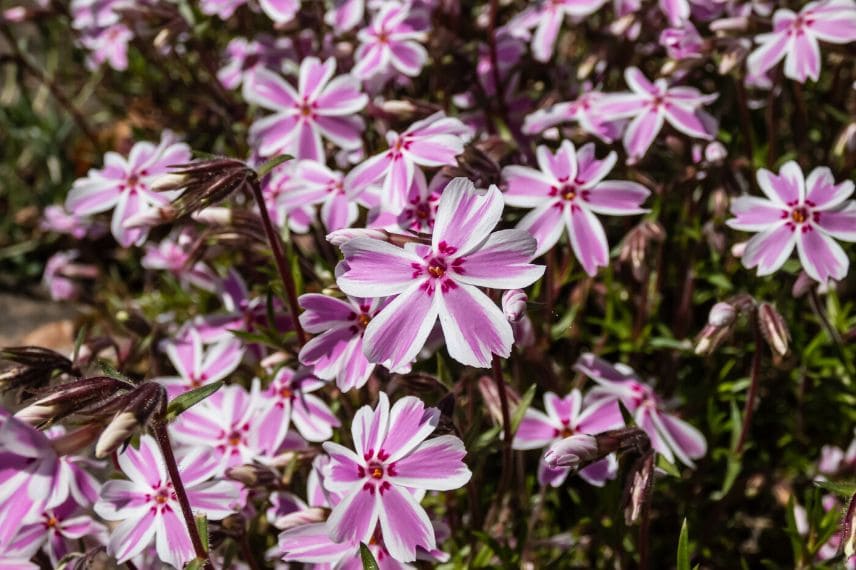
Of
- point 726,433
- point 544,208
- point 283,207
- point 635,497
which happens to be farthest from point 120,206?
point 726,433

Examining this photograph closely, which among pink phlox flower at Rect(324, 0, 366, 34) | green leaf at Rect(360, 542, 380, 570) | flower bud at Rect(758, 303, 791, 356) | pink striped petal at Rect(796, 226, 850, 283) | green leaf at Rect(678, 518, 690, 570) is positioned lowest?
green leaf at Rect(678, 518, 690, 570)

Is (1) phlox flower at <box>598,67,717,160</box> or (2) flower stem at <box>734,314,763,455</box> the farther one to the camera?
(1) phlox flower at <box>598,67,717,160</box>

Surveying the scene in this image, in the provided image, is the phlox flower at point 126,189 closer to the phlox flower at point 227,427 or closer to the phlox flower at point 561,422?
the phlox flower at point 227,427

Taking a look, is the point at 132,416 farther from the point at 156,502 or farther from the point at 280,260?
the point at 280,260

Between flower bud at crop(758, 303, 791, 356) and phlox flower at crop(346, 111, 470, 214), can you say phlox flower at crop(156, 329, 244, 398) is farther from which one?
flower bud at crop(758, 303, 791, 356)

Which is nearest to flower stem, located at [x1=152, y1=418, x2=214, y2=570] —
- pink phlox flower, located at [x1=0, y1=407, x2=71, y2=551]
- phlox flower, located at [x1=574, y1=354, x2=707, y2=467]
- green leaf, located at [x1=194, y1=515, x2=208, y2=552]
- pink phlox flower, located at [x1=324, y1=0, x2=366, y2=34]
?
green leaf, located at [x1=194, y1=515, x2=208, y2=552]

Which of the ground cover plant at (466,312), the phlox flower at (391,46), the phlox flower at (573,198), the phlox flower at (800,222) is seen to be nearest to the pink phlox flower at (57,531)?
the ground cover plant at (466,312)

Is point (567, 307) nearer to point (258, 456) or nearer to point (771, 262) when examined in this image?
point (771, 262)
